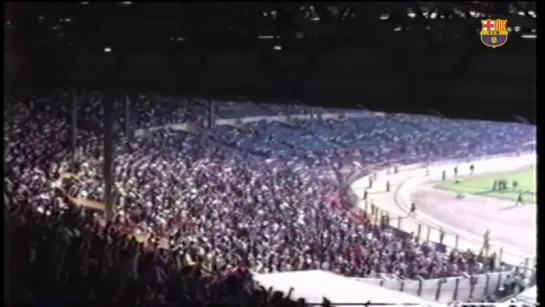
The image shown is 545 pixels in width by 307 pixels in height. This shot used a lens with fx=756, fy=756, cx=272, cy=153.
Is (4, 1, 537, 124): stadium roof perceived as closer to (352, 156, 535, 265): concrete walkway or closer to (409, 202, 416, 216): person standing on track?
(352, 156, 535, 265): concrete walkway

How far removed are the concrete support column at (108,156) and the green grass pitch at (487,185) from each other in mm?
3199

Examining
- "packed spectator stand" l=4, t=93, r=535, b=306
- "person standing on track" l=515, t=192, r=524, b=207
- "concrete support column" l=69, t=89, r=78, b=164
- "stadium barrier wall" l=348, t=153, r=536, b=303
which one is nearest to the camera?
"packed spectator stand" l=4, t=93, r=535, b=306

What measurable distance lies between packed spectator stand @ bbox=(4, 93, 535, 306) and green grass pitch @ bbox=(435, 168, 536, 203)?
10.0 inches

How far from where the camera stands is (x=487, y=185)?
7.18 meters

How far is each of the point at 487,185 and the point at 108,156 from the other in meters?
3.56

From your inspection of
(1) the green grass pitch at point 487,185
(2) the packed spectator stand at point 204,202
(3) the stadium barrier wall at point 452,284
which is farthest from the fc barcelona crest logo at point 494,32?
(1) the green grass pitch at point 487,185

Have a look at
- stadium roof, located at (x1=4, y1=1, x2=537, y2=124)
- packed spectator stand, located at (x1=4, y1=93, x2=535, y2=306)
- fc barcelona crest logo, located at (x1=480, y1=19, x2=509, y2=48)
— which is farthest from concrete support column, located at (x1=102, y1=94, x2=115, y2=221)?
fc barcelona crest logo, located at (x1=480, y1=19, x2=509, y2=48)

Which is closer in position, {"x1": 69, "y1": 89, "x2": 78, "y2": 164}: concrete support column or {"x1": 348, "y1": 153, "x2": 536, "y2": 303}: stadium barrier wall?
{"x1": 348, "y1": 153, "x2": 536, "y2": 303}: stadium barrier wall

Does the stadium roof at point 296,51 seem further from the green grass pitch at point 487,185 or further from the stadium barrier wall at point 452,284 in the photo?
the green grass pitch at point 487,185

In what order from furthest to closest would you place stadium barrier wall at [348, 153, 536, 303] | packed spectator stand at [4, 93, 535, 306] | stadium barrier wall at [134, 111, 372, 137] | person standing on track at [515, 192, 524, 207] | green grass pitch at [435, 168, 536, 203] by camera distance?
stadium barrier wall at [134, 111, 372, 137], person standing on track at [515, 192, 524, 207], green grass pitch at [435, 168, 536, 203], stadium barrier wall at [348, 153, 536, 303], packed spectator stand at [4, 93, 535, 306]

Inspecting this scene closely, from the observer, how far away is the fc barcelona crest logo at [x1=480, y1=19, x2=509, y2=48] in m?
2.79

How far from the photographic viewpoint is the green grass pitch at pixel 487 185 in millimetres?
6277

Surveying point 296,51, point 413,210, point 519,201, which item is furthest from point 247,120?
point 296,51

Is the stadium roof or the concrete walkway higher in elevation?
the stadium roof
